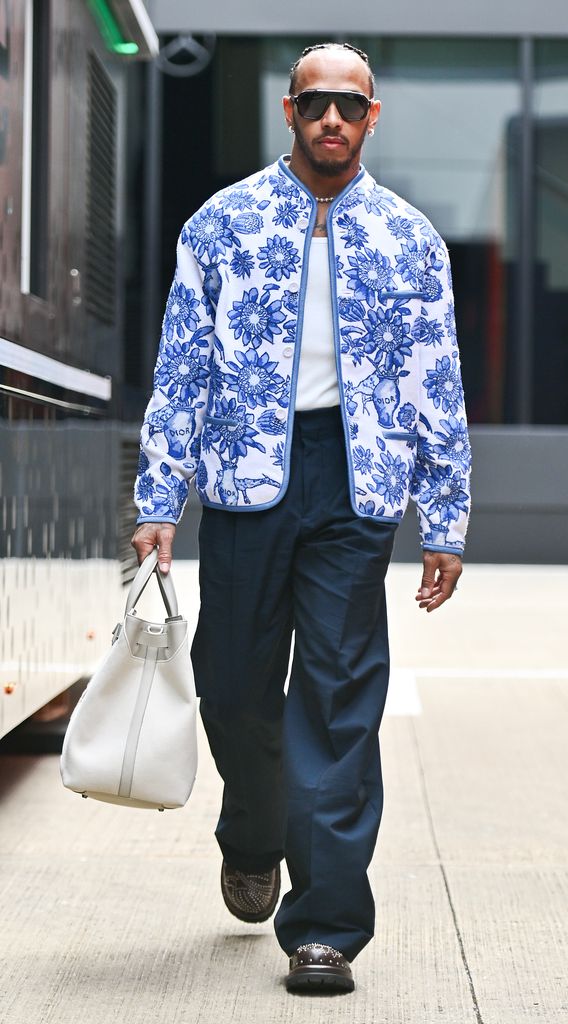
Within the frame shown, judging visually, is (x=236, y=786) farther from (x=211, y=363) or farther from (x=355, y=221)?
(x=355, y=221)

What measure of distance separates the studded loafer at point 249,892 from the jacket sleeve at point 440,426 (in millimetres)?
833

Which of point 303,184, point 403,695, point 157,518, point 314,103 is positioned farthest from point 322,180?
point 403,695

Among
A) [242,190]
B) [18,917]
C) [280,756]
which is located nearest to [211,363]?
[242,190]

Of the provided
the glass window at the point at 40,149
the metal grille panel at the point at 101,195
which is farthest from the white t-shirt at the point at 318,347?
the metal grille panel at the point at 101,195

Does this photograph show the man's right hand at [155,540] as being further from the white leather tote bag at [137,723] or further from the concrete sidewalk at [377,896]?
the concrete sidewalk at [377,896]

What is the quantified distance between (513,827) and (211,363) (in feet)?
6.66

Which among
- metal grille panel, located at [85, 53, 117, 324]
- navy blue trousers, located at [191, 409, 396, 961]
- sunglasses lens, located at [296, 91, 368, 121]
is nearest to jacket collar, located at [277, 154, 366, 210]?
sunglasses lens, located at [296, 91, 368, 121]

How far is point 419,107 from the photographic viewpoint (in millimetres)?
→ 12781

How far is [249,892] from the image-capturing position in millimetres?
3473

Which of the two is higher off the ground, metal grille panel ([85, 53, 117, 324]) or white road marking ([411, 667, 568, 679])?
metal grille panel ([85, 53, 117, 324])

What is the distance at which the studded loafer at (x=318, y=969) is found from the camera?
306cm

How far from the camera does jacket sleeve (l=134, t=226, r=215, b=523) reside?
323 centimetres

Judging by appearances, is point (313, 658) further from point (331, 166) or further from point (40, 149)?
point (40, 149)

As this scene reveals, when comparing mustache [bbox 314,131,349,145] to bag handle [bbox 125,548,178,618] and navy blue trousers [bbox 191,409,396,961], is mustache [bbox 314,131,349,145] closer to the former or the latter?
navy blue trousers [bbox 191,409,396,961]
